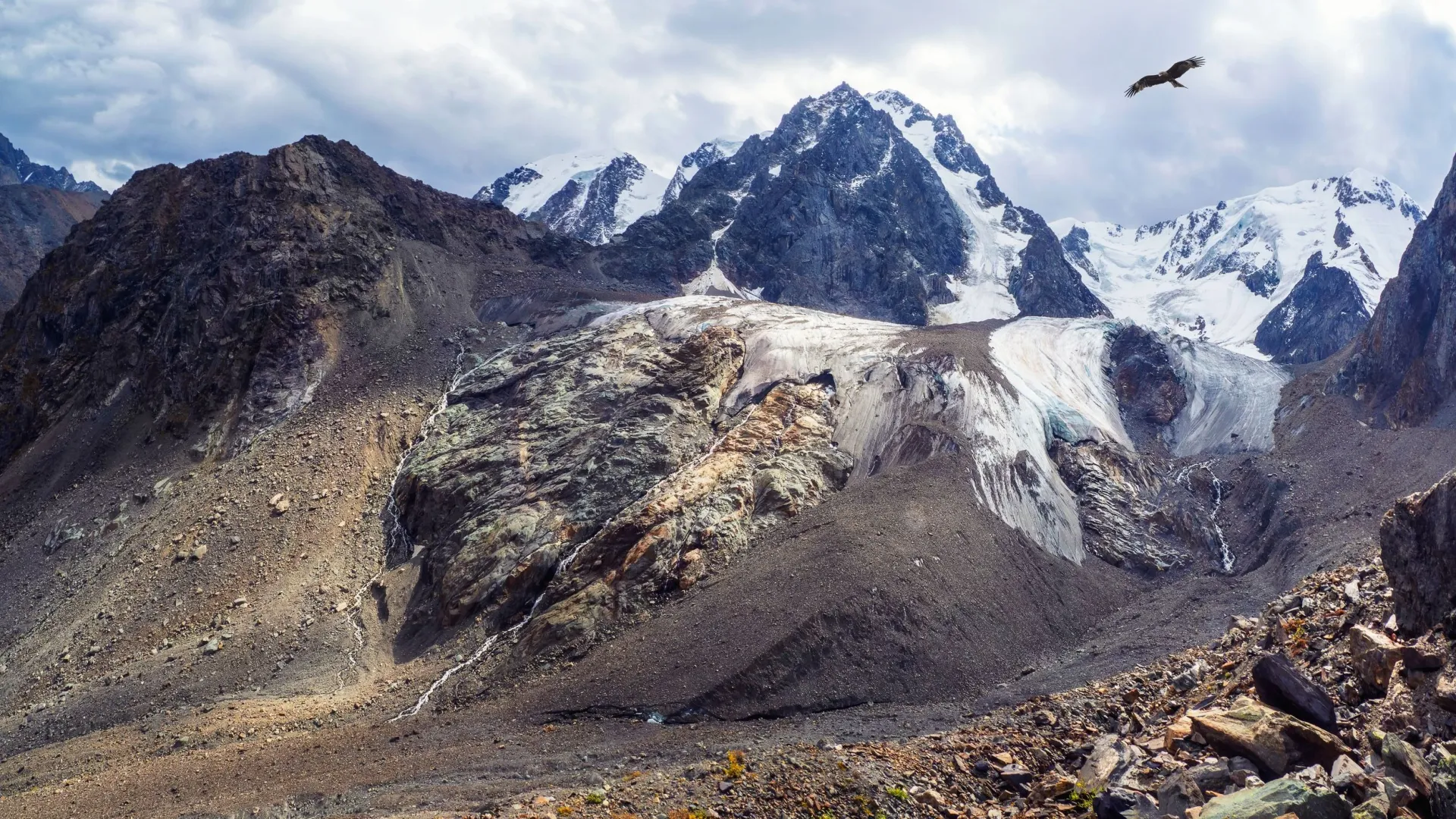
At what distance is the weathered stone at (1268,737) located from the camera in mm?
10008

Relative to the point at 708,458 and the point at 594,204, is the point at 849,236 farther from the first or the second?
the point at 708,458

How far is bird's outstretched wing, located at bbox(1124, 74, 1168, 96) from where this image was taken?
39.8 ft

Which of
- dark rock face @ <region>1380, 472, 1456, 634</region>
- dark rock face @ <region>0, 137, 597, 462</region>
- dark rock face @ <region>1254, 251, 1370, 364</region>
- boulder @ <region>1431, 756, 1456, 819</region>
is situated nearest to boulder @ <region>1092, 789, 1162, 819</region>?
boulder @ <region>1431, 756, 1456, 819</region>

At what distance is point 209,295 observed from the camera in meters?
49.2

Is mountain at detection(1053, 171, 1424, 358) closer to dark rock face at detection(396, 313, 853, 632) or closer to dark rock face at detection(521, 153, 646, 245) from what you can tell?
dark rock face at detection(521, 153, 646, 245)

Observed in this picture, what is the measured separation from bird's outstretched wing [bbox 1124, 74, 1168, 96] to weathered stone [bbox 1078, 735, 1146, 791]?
31.4ft

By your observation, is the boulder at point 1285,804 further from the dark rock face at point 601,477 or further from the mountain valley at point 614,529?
the dark rock face at point 601,477

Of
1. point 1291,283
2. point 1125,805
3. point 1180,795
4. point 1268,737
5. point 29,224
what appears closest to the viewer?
point 1180,795

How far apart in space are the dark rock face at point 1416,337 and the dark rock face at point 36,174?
204 m

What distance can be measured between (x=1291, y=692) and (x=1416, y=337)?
5004cm

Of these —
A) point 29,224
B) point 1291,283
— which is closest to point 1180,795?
point 29,224

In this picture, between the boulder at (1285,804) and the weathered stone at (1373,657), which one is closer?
the boulder at (1285,804)

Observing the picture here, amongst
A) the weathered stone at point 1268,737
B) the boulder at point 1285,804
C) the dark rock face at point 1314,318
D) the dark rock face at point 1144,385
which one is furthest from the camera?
the dark rock face at point 1314,318

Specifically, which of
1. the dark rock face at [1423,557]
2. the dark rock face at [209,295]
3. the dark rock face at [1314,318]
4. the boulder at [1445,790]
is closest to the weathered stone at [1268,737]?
the boulder at [1445,790]
